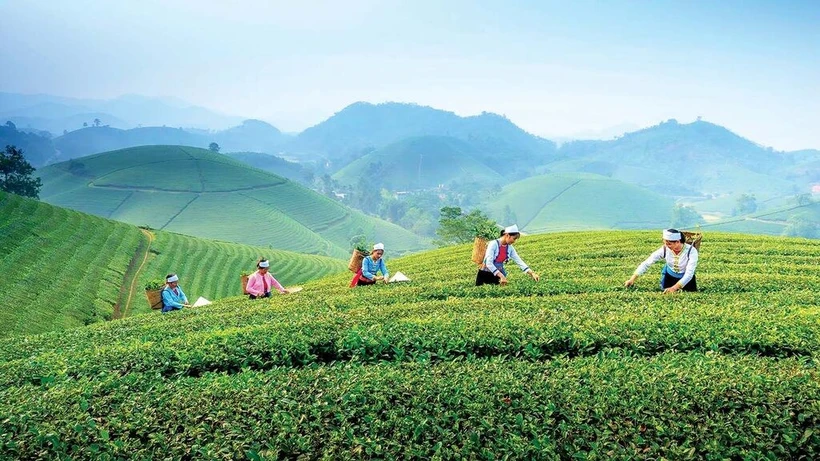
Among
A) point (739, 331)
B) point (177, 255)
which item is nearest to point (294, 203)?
point (177, 255)

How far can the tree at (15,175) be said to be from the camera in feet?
252

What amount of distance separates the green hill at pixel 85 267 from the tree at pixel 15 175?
5069 cm

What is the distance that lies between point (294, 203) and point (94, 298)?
11517 cm

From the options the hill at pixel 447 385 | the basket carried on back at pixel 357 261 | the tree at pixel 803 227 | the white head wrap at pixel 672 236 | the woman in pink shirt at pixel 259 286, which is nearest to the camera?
the hill at pixel 447 385

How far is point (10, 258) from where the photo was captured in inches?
1097

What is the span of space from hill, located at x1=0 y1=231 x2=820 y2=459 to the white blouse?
1.86ft

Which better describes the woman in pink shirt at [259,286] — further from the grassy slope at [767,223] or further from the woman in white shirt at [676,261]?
the grassy slope at [767,223]

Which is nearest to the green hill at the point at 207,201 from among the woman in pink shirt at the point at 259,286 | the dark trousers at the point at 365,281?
the woman in pink shirt at the point at 259,286

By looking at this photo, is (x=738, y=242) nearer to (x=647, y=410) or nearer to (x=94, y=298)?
(x=647, y=410)

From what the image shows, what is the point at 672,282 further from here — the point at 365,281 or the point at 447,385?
the point at 365,281

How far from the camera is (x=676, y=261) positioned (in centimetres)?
1033

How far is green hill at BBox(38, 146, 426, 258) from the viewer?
114m

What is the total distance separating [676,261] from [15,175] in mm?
101139

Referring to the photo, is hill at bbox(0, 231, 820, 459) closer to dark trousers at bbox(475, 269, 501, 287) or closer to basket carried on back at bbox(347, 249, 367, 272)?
dark trousers at bbox(475, 269, 501, 287)
